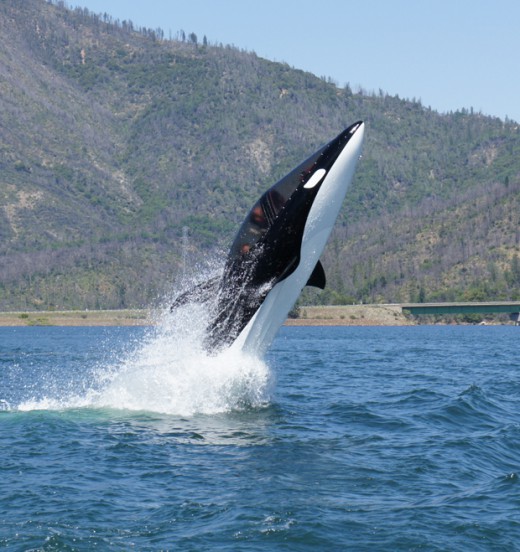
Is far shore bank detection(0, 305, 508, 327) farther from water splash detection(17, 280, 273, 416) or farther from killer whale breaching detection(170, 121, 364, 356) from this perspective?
killer whale breaching detection(170, 121, 364, 356)

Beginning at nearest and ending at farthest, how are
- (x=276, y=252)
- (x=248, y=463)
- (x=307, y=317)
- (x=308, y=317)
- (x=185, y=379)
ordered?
1. (x=248, y=463)
2. (x=276, y=252)
3. (x=185, y=379)
4. (x=307, y=317)
5. (x=308, y=317)

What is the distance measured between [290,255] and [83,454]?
28.2 ft

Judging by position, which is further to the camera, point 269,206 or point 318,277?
point 318,277

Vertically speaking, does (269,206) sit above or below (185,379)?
above

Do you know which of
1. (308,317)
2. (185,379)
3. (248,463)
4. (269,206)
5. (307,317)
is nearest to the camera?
(248,463)

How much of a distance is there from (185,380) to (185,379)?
0.05m

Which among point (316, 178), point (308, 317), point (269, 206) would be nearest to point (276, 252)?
point (269, 206)

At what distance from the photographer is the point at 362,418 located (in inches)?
1142

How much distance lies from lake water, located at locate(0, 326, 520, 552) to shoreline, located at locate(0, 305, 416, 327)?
6039 inches

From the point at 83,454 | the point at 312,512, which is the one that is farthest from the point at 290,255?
the point at 312,512

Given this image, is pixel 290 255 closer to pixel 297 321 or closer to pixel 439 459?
pixel 439 459

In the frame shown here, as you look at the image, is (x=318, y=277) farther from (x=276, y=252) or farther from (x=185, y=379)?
(x=185, y=379)

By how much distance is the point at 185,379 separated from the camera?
1169 inches

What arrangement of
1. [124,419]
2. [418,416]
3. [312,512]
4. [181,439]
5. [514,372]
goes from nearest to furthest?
[312,512], [181,439], [124,419], [418,416], [514,372]
